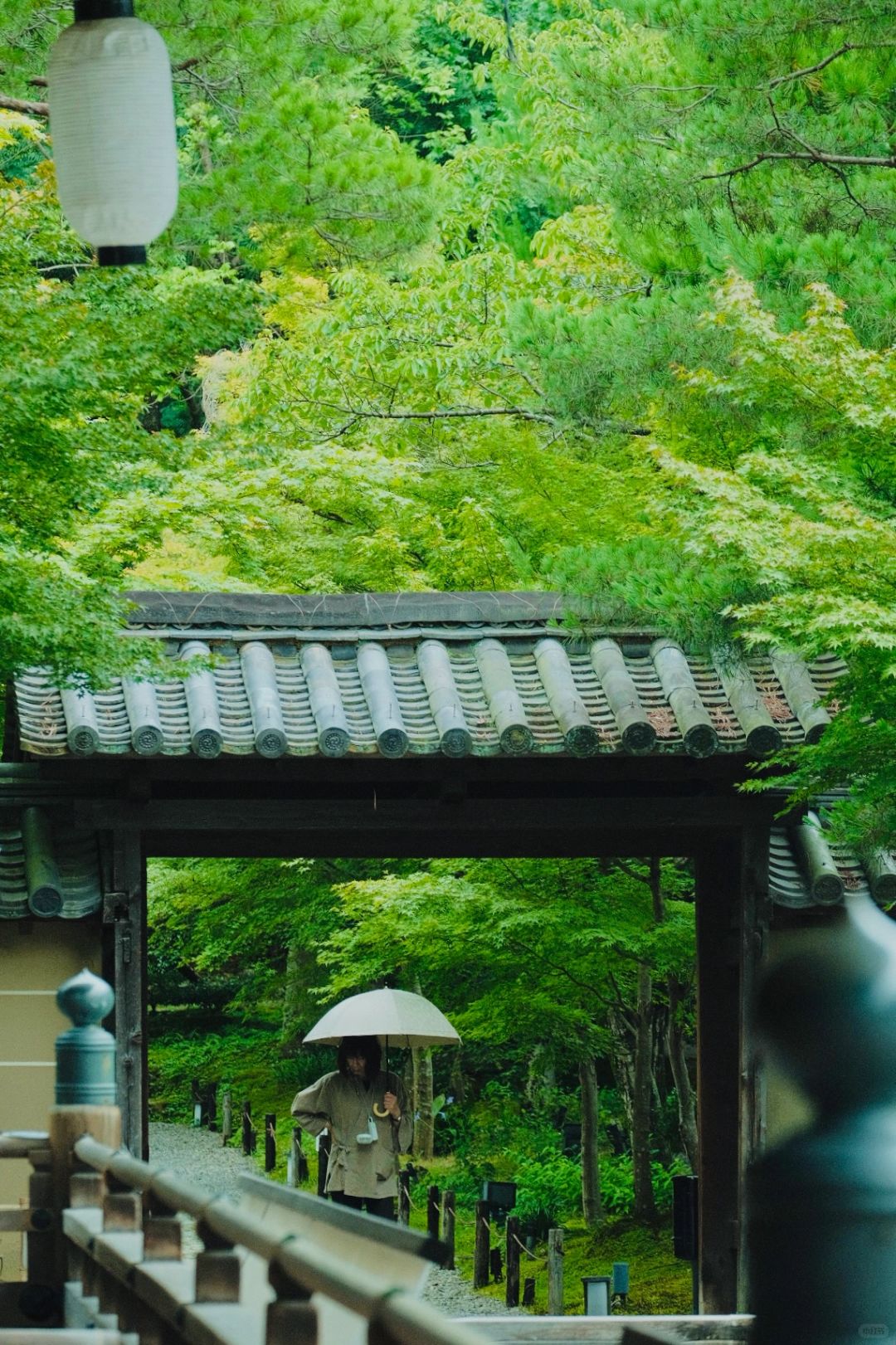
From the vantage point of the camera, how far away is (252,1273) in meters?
4.40

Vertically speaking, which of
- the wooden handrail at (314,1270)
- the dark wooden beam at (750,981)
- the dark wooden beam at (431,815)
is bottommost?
the dark wooden beam at (750,981)

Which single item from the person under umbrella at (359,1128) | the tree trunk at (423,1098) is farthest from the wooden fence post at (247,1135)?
the person under umbrella at (359,1128)

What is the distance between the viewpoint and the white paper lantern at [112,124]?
439 centimetres

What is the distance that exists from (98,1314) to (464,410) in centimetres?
1152

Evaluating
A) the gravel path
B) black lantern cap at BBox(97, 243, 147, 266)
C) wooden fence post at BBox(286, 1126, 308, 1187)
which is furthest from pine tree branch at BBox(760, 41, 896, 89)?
wooden fence post at BBox(286, 1126, 308, 1187)

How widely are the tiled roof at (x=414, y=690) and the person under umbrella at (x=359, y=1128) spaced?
2247mm

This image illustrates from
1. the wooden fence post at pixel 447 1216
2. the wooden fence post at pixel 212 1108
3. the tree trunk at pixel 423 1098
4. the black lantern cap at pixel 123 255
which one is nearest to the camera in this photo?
the black lantern cap at pixel 123 255

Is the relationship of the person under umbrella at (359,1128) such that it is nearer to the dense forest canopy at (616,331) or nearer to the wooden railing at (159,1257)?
the dense forest canopy at (616,331)

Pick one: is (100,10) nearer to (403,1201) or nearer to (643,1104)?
(643,1104)

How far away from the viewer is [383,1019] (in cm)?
1126

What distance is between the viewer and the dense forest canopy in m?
7.87

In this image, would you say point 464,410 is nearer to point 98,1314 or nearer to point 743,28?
point 743,28

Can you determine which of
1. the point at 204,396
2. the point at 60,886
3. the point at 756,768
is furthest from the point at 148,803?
the point at 204,396

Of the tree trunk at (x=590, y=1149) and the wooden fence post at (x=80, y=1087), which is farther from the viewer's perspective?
the tree trunk at (x=590, y=1149)
